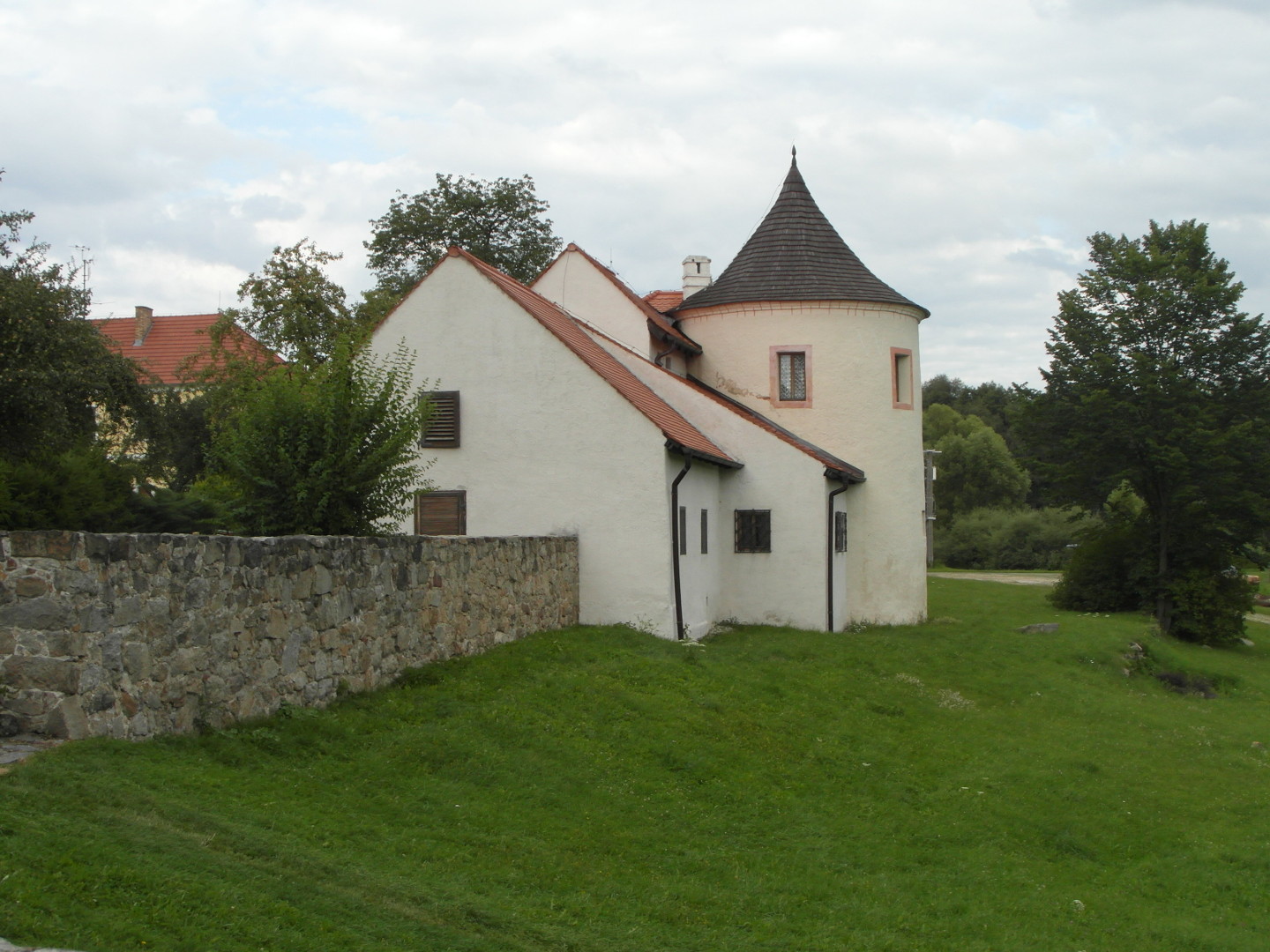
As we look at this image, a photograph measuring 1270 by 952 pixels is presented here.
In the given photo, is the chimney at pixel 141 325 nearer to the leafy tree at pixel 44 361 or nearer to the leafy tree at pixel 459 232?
the leafy tree at pixel 459 232

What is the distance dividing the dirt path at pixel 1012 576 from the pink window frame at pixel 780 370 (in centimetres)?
2286

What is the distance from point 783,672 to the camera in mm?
15953

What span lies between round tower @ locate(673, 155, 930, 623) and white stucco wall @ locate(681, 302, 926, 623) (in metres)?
0.02

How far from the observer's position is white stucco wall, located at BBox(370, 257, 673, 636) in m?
17.4

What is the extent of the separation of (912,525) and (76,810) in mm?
20883

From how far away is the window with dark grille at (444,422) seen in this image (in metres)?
18.4

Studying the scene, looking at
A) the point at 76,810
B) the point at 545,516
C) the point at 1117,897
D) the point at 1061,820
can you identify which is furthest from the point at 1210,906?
the point at 545,516

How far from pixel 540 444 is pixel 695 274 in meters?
14.2

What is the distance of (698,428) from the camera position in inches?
856

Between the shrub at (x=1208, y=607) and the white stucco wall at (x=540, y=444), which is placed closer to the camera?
the white stucco wall at (x=540, y=444)

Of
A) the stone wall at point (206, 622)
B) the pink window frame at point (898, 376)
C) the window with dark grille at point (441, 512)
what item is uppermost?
the pink window frame at point (898, 376)

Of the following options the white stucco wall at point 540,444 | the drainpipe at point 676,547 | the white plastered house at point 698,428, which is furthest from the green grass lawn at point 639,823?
the white plastered house at point 698,428

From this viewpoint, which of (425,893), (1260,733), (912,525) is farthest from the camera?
(912,525)

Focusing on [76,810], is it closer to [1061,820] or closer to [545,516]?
[1061,820]
